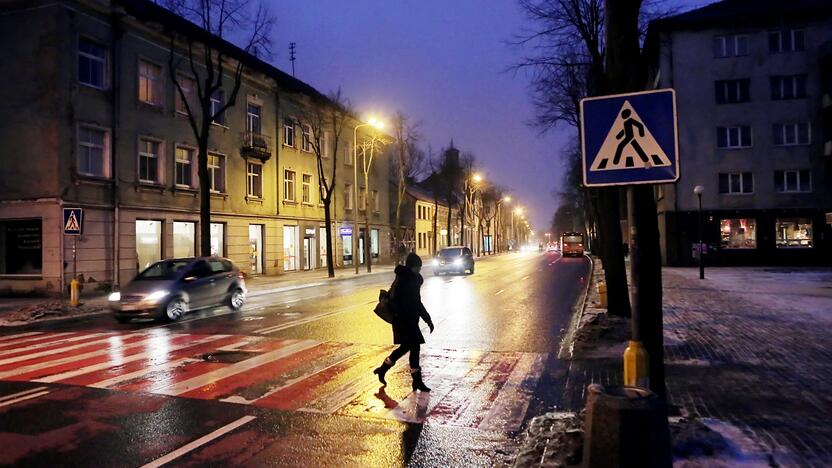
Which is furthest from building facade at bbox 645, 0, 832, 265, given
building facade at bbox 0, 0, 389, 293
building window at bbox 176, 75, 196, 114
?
building facade at bbox 0, 0, 389, 293

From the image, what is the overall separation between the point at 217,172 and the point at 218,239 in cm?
351

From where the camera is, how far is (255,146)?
3053 cm

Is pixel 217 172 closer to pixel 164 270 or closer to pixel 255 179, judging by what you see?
pixel 255 179

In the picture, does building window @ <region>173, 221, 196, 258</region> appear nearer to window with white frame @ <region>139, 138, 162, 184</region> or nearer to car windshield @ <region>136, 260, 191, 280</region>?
window with white frame @ <region>139, 138, 162, 184</region>

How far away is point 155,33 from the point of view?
80.7 ft

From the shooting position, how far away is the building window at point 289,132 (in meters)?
34.7

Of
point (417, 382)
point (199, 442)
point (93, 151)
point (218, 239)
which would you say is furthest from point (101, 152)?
point (199, 442)

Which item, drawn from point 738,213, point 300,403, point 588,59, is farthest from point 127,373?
point 738,213

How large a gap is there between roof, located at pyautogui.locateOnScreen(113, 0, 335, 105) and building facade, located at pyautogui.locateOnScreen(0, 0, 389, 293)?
0.14m

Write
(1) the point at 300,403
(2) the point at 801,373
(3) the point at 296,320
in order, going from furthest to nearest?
(3) the point at 296,320 < (2) the point at 801,373 < (1) the point at 300,403

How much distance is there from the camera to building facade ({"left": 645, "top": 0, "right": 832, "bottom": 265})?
110 ft

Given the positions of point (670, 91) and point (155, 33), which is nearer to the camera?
point (670, 91)

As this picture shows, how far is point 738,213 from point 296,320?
103ft

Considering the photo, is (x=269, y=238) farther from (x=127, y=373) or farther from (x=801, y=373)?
(x=801, y=373)
